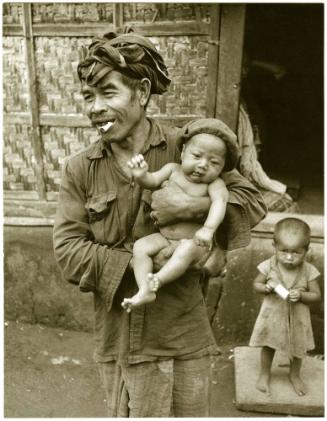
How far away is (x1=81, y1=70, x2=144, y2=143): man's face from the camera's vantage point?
6.38 feet

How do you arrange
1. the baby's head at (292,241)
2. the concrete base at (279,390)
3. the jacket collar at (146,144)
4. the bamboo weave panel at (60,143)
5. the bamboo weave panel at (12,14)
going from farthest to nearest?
the bamboo weave panel at (60,143) < the bamboo weave panel at (12,14) < the concrete base at (279,390) < the baby's head at (292,241) < the jacket collar at (146,144)

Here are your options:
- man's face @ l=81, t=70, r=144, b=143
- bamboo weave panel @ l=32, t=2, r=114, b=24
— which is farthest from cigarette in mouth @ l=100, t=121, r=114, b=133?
bamboo weave panel @ l=32, t=2, r=114, b=24

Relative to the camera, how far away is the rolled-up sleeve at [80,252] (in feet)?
6.66

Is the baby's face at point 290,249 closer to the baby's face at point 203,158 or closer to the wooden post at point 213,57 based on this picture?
the wooden post at point 213,57

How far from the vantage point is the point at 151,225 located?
2.11 meters

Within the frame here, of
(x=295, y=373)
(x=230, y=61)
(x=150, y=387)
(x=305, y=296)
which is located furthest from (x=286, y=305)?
(x=230, y=61)

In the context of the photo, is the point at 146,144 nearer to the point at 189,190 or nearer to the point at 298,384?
the point at 189,190

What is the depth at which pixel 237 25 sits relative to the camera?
12.7ft

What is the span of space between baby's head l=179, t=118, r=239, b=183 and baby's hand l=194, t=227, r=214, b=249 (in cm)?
20

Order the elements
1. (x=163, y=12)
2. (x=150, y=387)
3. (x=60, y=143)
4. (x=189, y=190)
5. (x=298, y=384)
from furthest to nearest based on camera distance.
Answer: (x=60, y=143) → (x=163, y=12) → (x=298, y=384) → (x=150, y=387) → (x=189, y=190)

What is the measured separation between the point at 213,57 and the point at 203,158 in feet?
7.36

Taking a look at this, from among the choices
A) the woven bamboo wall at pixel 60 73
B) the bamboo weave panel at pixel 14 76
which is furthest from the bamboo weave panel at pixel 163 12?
the bamboo weave panel at pixel 14 76

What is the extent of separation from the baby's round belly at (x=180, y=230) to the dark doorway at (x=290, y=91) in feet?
11.1

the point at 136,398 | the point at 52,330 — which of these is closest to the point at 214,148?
the point at 136,398
